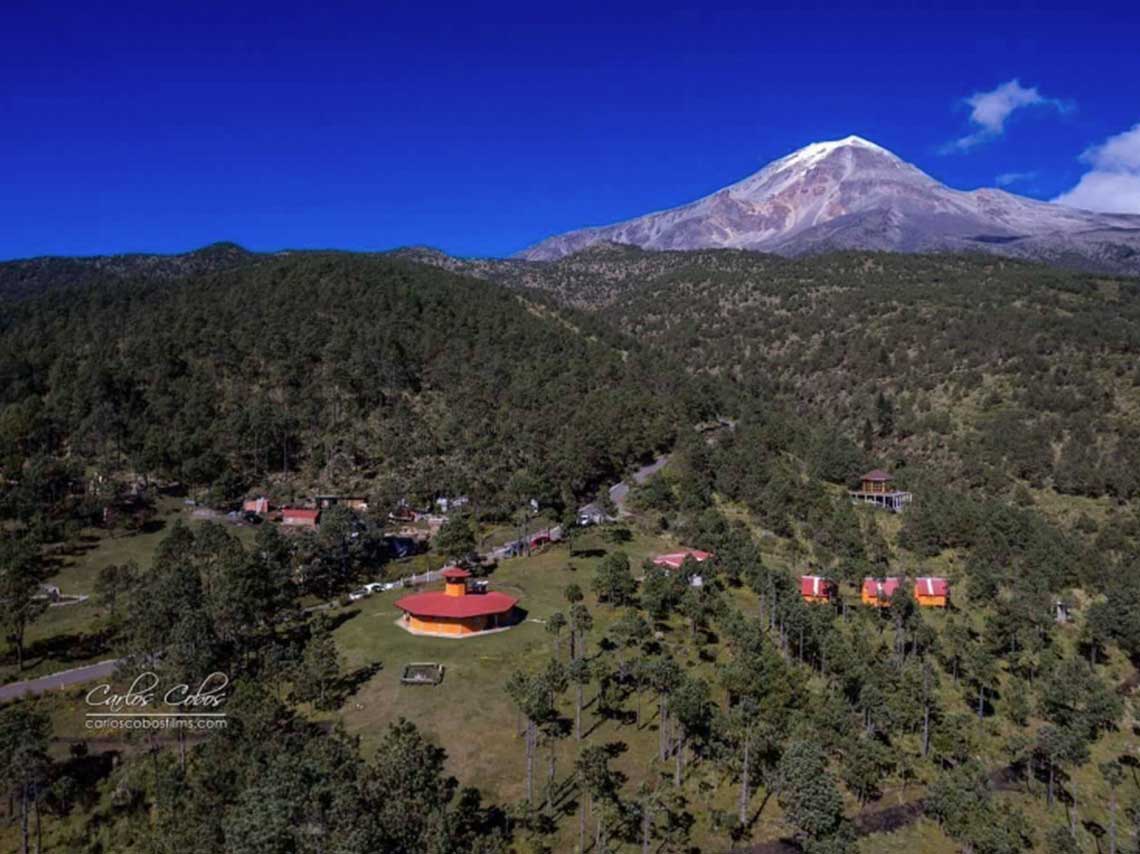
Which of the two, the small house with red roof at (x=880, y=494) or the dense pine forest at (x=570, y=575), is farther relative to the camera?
the small house with red roof at (x=880, y=494)

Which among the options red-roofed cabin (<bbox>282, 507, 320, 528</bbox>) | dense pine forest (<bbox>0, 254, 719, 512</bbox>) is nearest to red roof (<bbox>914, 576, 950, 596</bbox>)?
dense pine forest (<bbox>0, 254, 719, 512</bbox>)

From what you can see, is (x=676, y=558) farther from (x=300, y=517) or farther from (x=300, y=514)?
(x=300, y=514)

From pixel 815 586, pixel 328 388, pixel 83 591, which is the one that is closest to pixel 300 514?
pixel 83 591

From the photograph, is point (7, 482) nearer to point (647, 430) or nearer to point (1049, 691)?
point (647, 430)

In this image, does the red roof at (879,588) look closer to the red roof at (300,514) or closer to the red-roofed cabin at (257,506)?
the red roof at (300,514)

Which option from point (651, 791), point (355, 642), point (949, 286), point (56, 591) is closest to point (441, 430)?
point (56, 591)

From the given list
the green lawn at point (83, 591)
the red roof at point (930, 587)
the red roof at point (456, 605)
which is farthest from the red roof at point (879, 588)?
the green lawn at point (83, 591)
